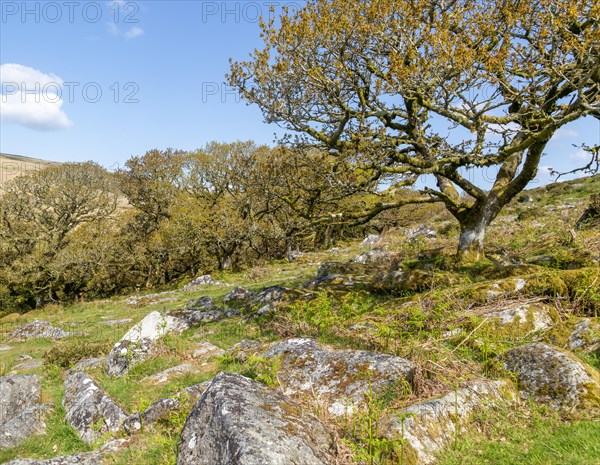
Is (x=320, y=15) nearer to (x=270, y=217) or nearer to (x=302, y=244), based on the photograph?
(x=270, y=217)

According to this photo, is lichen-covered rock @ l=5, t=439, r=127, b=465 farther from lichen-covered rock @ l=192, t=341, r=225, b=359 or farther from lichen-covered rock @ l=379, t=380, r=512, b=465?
lichen-covered rock @ l=192, t=341, r=225, b=359

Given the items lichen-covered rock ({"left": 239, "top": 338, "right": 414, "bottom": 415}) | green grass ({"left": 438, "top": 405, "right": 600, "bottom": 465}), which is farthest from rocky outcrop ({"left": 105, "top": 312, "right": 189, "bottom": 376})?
green grass ({"left": 438, "top": 405, "right": 600, "bottom": 465})

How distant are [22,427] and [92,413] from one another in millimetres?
1865

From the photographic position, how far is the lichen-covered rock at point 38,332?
75.0 feet

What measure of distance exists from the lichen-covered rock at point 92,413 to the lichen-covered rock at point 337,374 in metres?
3.90

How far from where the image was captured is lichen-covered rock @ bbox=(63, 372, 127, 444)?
335 inches

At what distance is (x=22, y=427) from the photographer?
924 cm

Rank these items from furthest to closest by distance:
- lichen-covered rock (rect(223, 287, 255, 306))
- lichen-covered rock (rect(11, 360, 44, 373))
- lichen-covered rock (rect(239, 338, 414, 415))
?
lichen-covered rock (rect(223, 287, 255, 306))
lichen-covered rock (rect(11, 360, 44, 373))
lichen-covered rock (rect(239, 338, 414, 415))

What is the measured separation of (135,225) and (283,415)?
145 feet

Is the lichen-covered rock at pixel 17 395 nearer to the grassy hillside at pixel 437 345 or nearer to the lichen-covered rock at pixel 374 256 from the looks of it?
the grassy hillside at pixel 437 345

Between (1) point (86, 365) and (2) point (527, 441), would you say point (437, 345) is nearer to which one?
(2) point (527, 441)

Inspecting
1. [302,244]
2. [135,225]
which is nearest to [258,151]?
[302,244]

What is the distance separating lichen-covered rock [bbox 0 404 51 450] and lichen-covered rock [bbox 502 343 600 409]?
1079cm

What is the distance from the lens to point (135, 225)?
45.4m
